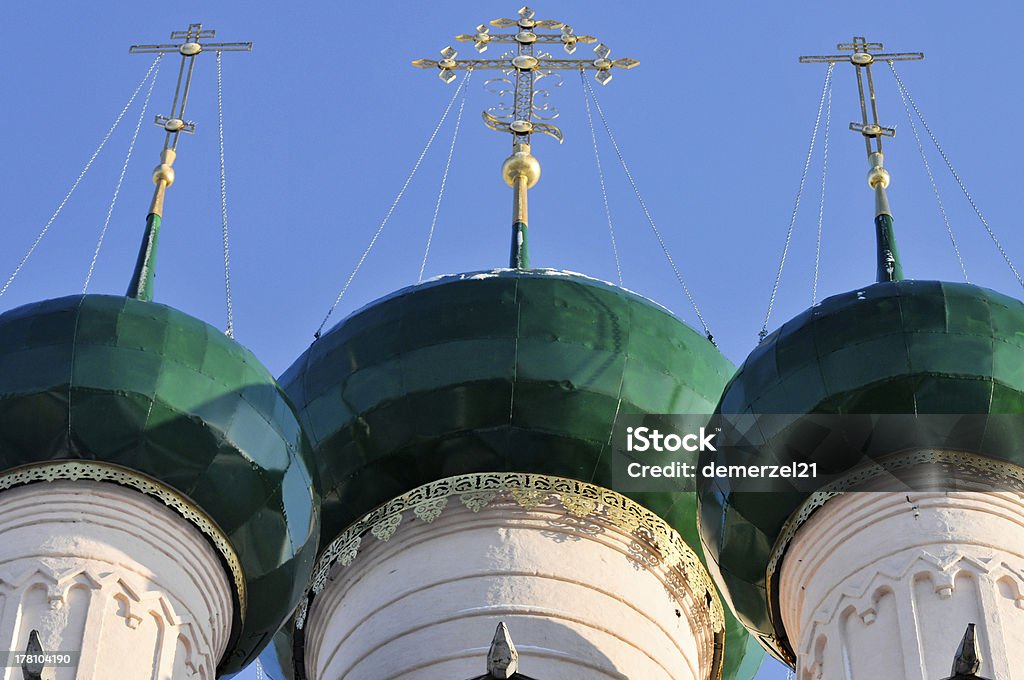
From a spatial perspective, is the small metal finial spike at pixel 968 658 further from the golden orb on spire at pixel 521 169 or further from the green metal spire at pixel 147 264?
the golden orb on spire at pixel 521 169

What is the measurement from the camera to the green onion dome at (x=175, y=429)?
1176cm

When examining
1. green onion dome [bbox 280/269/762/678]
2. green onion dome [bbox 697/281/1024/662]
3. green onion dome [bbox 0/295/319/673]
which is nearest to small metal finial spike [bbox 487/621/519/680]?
green onion dome [bbox 0/295/319/673]

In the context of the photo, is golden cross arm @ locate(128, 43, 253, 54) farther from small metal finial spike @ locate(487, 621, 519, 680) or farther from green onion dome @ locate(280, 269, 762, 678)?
small metal finial spike @ locate(487, 621, 519, 680)

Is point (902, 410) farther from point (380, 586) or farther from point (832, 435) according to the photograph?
point (380, 586)

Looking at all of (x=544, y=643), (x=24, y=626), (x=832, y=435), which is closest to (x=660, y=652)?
(x=544, y=643)

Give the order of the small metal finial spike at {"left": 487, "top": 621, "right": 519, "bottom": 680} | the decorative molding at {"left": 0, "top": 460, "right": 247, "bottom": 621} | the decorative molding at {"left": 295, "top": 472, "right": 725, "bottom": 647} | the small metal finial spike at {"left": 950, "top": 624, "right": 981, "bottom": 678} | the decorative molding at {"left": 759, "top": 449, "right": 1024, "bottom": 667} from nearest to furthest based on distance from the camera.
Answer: the small metal finial spike at {"left": 950, "top": 624, "right": 981, "bottom": 678}, the small metal finial spike at {"left": 487, "top": 621, "right": 519, "bottom": 680}, the decorative molding at {"left": 0, "top": 460, "right": 247, "bottom": 621}, the decorative molding at {"left": 759, "top": 449, "right": 1024, "bottom": 667}, the decorative molding at {"left": 295, "top": 472, "right": 725, "bottom": 647}

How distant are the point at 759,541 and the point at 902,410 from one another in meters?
0.97

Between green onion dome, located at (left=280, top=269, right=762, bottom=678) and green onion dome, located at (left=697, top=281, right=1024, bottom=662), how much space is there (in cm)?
91

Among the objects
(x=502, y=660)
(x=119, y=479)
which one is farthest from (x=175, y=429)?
(x=502, y=660)

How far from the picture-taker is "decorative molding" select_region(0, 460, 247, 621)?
1168 cm

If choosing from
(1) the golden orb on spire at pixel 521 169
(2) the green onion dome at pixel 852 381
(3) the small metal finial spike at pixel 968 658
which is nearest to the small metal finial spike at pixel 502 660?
(2) the green onion dome at pixel 852 381

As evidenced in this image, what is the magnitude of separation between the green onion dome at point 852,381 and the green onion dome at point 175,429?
209cm

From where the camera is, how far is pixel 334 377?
1366 cm

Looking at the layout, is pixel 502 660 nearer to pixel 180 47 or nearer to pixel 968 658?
pixel 968 658
